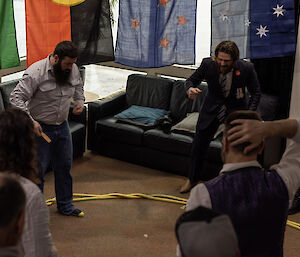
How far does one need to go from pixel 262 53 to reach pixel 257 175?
7.84 ft

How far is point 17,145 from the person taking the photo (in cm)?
202

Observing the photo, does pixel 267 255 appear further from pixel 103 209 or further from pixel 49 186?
pixel 49 186

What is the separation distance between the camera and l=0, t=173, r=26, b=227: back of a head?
131 cm

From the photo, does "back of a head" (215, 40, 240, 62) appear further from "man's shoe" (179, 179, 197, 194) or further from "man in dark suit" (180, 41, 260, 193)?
"man's shoe" (179, 179, 197, 194)

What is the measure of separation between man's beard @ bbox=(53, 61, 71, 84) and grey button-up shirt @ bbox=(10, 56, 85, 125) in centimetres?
3

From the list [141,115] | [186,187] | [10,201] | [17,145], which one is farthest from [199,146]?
[10,201]

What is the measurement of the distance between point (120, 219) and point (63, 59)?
133cm

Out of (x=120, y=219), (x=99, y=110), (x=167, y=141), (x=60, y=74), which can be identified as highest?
(x=60, y=74)

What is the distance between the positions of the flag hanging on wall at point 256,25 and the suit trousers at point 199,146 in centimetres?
62

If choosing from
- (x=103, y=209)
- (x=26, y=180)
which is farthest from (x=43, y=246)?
(x=103, y=209)

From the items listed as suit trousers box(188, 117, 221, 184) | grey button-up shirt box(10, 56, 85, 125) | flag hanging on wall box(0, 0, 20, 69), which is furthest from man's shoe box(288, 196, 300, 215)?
flag hanging on wall box(0, 0, 20, 69)

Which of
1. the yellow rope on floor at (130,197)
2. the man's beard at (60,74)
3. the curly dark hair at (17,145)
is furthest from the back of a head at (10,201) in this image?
the yellow rope on floor at (130,197)

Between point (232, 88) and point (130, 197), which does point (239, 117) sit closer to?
point (232, 88)

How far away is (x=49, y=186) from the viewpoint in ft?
13.9
